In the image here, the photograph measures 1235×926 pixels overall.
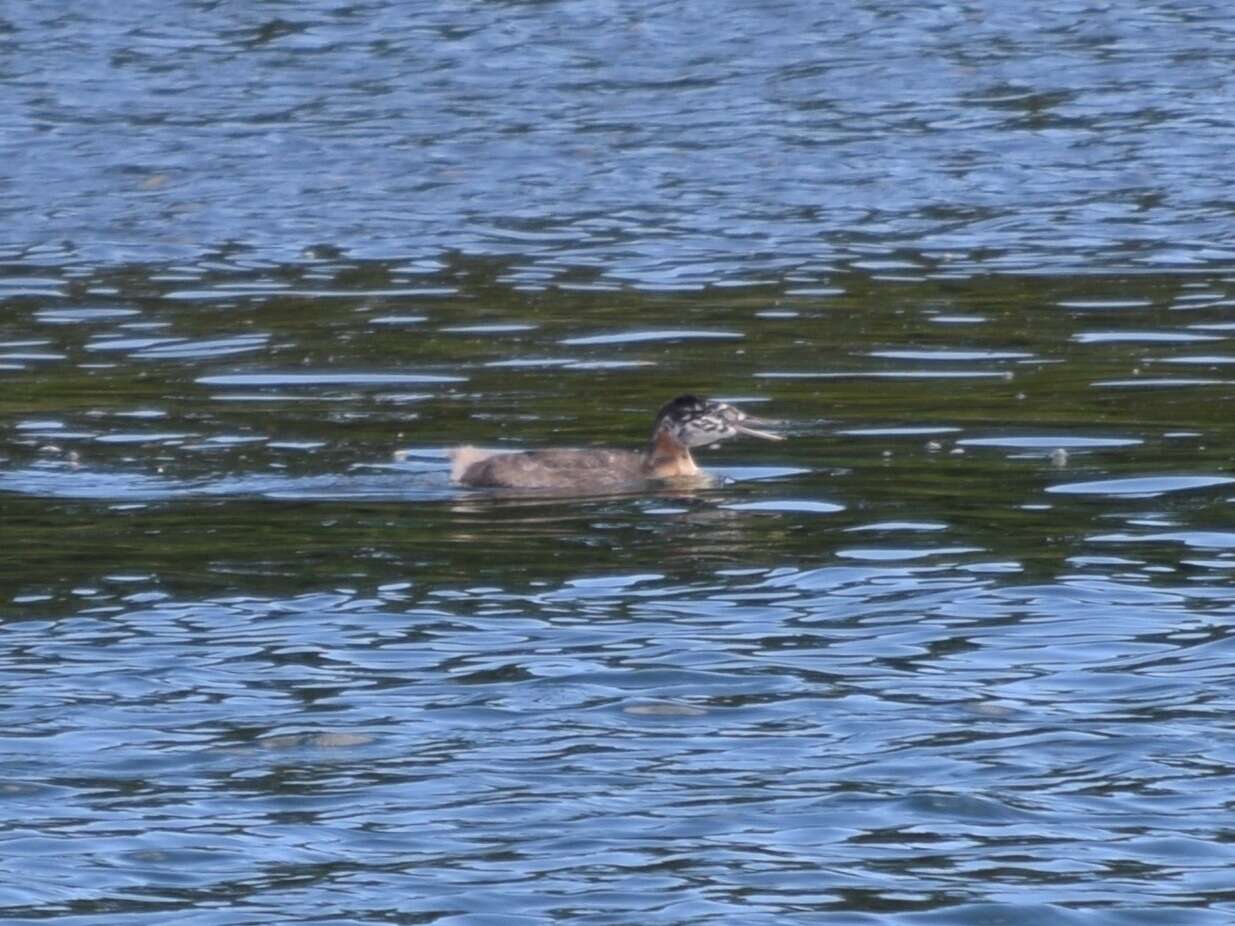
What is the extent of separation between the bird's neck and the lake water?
246 mm

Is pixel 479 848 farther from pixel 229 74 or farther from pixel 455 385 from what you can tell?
pixel 229 74

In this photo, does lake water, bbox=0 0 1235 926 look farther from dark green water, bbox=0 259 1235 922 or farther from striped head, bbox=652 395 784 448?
striped head, bbox=652 395 784 448

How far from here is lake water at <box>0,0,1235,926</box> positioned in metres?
9.91

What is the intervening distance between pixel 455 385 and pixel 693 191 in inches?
382

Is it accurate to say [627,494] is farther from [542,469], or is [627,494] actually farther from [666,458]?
[542,469]

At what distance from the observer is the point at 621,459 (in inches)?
659

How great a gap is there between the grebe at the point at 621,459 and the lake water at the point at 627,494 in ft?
0.70

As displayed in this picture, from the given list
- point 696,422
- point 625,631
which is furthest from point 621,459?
point 625,631

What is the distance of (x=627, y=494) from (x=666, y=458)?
425 mm

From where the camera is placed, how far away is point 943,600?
43.7 feet

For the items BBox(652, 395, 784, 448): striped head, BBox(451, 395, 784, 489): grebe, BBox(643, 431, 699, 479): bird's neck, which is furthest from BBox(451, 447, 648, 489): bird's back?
BBox(652, 395, 784, 448): striped head

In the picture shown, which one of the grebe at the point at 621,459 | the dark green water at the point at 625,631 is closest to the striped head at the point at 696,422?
the grebe at the point at 621,459

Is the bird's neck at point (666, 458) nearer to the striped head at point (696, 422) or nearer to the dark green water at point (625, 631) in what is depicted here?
the striped head at point (696, 422)

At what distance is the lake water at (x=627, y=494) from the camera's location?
9.91 metres
